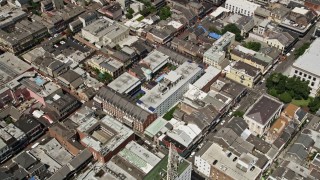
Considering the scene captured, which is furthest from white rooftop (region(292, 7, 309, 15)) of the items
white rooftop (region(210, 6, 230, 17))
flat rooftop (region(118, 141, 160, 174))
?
flat rooftop (region(118, 141, 160, 174))

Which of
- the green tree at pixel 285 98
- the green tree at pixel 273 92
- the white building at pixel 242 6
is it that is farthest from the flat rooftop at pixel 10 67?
the white building at pixel 242 6

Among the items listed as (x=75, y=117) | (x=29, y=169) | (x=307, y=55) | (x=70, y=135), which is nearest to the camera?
(x=29, y=169)

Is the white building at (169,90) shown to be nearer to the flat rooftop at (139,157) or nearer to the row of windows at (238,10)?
the flat rooftop at (139,157)

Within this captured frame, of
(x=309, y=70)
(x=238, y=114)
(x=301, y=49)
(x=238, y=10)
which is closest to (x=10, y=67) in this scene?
(x=238, y=114)

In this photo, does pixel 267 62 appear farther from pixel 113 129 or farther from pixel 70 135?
pixel 70 135

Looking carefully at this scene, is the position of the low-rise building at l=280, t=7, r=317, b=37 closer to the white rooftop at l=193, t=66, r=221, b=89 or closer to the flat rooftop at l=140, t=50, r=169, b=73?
the white rooftop at l=193, t=66, r=221, b=89

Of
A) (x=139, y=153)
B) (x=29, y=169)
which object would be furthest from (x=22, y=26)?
(x=139, y=153)
